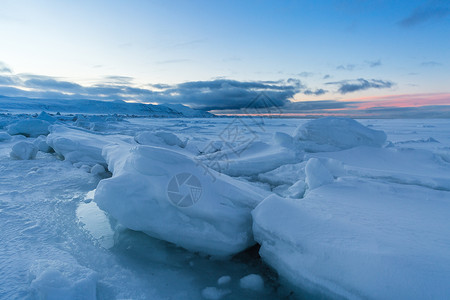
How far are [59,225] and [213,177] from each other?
6.12ft

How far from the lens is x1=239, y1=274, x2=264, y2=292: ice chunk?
206cm

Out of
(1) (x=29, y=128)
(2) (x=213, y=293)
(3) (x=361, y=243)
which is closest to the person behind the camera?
(3) (x=361, y=243)

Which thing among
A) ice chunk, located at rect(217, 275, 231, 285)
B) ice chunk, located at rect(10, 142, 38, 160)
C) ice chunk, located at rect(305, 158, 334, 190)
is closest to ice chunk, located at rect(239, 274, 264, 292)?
ice chunk, located at rect(217, 275, 231, 285)

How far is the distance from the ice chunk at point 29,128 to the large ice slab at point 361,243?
14.2 m

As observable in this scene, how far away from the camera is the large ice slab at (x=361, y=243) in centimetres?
145

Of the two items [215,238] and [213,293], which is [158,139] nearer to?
[215,238]

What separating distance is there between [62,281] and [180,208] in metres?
1.14

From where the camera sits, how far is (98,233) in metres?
2.74

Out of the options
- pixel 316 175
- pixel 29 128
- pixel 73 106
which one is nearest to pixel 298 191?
pixel 316 175

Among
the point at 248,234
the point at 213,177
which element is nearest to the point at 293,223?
the point at 248,234

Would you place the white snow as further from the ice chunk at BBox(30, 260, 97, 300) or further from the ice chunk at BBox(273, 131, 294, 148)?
the ice chunk at BBox(273, 131, 294, 148)

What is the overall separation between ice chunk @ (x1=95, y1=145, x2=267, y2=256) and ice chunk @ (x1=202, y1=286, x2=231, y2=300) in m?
0.44

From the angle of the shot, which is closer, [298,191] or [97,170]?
[298,191]

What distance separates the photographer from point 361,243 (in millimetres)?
1754
